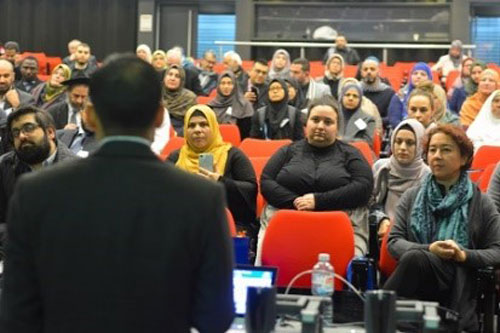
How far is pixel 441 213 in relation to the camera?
12.4 ft

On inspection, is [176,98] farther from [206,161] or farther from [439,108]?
[206,161]

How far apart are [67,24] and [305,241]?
12896mm

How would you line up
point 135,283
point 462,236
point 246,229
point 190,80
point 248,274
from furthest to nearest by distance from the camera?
point 190,80 → point 246,229 → point 462,236 → point 248,274 → point 135,283

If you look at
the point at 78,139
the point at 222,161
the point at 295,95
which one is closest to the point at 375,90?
the point at 295,95

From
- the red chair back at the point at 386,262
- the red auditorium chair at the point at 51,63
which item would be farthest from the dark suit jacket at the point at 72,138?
the red auditorium chair at the point at 51,63

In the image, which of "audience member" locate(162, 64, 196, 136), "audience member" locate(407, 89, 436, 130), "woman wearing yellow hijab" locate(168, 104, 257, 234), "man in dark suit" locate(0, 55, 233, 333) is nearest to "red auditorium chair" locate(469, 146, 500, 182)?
"audience member" locate(407, 89, 436, 130)

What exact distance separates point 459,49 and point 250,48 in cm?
367

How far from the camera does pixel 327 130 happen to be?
4684mm

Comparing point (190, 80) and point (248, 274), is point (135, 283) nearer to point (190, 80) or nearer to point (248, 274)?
point (248, 274)

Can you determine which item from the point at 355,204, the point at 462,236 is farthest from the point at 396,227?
the point at 355,204

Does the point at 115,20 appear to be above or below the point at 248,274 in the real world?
above

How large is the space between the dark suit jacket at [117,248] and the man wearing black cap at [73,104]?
4677mm

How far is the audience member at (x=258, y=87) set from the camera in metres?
8.06

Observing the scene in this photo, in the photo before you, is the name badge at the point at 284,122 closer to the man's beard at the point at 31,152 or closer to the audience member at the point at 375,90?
the audience member at the point at 375,90
